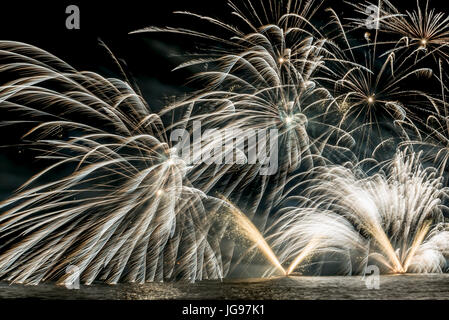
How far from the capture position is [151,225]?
82.2 ft

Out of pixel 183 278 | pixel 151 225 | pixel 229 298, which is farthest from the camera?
pixel 183 278

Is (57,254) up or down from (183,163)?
down

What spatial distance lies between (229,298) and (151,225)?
8.14m

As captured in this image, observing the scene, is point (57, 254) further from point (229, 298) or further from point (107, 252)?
point (229, 298)

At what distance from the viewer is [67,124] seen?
70.3ft

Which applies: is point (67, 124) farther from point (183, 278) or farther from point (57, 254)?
point (183, 278)
